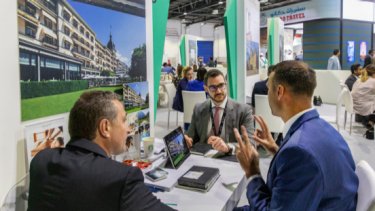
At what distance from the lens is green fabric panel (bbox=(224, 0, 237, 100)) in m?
4.10

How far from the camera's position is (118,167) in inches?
39.5

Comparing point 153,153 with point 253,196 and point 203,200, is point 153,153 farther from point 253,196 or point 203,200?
point 253,196

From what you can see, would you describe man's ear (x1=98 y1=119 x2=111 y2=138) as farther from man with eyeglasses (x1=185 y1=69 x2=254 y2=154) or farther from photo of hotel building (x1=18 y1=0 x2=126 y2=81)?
man with eyeglasses (x1=185 y1=69 x2=254 y2=154)

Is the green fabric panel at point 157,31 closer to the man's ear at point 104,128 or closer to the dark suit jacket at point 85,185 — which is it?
the man's ear at point 104,128

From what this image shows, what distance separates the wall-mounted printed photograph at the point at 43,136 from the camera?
4.84 ft

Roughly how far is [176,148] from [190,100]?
3362mm

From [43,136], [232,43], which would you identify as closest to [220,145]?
[43,136]

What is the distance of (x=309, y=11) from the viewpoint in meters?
13.6

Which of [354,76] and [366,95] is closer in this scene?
[366,95]

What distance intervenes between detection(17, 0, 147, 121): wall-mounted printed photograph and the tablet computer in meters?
0.56

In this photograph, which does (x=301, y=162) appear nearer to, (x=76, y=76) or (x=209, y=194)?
(x=209, y=194)

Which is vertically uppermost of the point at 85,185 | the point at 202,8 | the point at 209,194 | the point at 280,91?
the point at 202,8

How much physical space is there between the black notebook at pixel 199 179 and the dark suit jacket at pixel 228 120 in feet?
2.79

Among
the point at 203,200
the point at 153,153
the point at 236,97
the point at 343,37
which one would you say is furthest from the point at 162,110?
the point at 343,37
